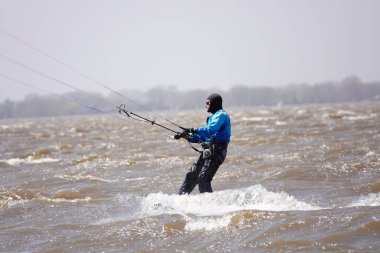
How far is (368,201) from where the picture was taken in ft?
32.2

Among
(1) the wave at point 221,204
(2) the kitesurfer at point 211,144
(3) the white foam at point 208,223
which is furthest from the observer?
(2) the kitesurfer at point 211,144

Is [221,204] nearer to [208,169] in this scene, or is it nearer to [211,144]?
[208,169]

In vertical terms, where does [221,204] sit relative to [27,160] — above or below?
below

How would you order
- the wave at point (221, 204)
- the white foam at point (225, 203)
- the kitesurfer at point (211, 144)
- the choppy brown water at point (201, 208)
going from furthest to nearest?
1. the kitesurfer at point (211, 144)
2. the white foam at point (225, 203)
3. the wave at point (221, 204)
4. the choppy brown water at point (201, 208)

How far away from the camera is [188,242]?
783 centimetres

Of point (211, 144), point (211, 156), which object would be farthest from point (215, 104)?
point (211, 156)

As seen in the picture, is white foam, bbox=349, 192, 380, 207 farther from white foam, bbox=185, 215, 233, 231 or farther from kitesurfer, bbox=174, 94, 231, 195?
kitesurfer, bbox=174, 94, 231, 195

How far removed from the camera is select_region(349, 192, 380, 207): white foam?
9.56 metres

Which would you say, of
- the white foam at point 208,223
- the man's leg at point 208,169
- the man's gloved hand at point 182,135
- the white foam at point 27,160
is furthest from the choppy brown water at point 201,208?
the white foam at point 27,160

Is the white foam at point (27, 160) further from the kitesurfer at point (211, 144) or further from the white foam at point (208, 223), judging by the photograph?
the white foam at point (208, 223)

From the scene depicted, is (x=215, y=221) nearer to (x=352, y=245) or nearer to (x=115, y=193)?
(x=352, y=245)

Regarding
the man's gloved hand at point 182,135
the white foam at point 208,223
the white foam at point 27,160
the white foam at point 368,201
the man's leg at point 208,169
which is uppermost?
the man's gloved hand at point 182,135

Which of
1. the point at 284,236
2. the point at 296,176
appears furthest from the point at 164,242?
the point at 296,176

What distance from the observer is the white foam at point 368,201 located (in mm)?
9557
